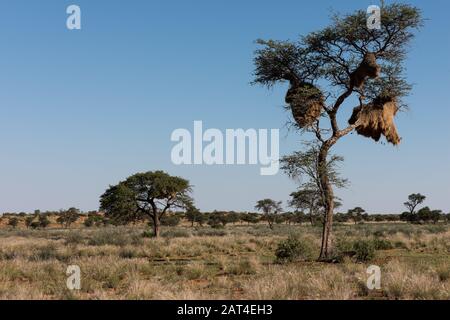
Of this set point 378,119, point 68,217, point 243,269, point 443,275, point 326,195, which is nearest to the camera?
point 443,275

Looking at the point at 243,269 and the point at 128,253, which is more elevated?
the point at 243,269

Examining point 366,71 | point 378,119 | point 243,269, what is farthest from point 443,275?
point 366,71

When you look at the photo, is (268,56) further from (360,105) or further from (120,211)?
(120,211)

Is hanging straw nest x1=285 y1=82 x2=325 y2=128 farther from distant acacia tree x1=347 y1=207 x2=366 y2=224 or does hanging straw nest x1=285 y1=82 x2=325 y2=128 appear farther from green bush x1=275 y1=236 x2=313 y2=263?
distant acacia tree x1=347 y1=207 x2=366 y2=224

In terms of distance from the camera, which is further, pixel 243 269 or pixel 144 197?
pixel 144 197

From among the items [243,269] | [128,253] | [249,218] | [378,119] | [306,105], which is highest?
[306,105]

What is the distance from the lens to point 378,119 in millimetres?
21266

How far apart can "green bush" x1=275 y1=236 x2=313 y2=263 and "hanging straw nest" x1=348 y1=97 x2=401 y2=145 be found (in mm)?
5655

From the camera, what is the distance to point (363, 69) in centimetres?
2084

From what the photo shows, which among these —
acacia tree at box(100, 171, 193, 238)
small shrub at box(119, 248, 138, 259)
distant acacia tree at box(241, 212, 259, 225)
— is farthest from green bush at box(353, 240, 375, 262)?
distant acacia tree at box(241, 212, 259, 225)

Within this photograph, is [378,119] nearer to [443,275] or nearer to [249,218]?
[443,275]

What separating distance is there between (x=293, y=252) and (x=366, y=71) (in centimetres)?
826
